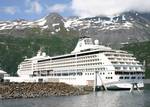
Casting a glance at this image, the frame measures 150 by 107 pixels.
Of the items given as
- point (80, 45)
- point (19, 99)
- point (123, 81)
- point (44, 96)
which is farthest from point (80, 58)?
point (19, 99)

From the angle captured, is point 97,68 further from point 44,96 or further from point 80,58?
point 44,96

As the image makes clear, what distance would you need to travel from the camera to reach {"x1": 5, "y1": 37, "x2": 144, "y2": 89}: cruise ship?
12162cm

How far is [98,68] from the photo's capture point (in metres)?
Result: 127

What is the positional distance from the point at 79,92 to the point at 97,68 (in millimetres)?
26503

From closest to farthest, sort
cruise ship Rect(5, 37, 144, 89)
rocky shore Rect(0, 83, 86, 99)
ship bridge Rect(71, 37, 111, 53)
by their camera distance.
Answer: rocky shore Rect(0, 83, 86, 99)
cruise ship Rect(5, 37, 144, 89)
ship bridge Rect(71, 37, 111, 53)

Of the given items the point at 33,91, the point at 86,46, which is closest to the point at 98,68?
the point at 86,46

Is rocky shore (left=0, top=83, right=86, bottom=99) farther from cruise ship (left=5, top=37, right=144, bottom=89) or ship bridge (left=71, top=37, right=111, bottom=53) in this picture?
ship bridge (left=71, top=37, right=111, bottom=53)

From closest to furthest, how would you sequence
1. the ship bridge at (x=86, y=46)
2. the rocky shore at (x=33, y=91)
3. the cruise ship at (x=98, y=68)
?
1. the rocky shore at (x=33, y=91)
2. the cruise ship at (x=98, y=68)
3. the ship bridge at (x=86, y=46)

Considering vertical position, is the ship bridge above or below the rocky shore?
above

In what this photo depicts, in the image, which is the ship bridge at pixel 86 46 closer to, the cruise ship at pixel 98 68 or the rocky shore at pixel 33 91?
the cruise ship at pixel 98 68

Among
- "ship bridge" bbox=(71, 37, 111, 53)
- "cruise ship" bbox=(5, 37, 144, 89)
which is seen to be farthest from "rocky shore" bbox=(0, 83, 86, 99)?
"ship bridge" bbox=(71, 37, 111, 53)

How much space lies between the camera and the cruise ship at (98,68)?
399ft

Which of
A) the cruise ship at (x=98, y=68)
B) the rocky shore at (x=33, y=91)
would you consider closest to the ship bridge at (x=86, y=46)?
the cruise ship at (x=98, y=68)

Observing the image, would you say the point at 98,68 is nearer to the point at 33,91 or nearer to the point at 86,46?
the point at 86,46
